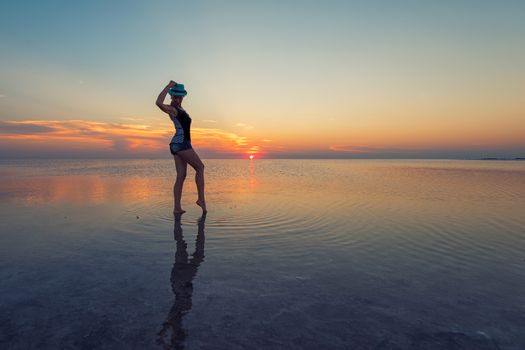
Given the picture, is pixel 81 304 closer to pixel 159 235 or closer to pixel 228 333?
pixel 228 333

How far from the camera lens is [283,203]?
1006 cm

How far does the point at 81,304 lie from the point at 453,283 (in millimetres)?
4299

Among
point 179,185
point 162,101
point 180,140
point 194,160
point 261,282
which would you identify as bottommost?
point 261,282

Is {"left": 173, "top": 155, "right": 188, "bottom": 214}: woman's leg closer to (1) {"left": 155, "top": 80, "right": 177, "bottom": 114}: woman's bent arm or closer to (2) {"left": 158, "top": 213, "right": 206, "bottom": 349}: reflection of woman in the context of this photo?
(1) {"left": 155, "top": 80, "right": 177, "bottom": 114}: woman's bent arm

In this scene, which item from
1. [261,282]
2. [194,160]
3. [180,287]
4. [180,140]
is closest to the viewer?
[180,287]

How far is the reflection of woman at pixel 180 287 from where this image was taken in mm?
2533

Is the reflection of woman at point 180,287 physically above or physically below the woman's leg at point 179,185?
below

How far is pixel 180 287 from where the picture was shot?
3502 millimetres

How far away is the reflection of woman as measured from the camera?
8.31ft

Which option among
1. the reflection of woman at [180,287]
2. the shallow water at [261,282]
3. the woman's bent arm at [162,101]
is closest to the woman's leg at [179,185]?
the shallow water at [261,282]

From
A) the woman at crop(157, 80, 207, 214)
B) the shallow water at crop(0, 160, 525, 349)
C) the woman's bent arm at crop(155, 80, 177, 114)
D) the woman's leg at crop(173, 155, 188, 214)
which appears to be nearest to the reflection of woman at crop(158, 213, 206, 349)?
the shallow water at crop(0, 160, 525, 349)

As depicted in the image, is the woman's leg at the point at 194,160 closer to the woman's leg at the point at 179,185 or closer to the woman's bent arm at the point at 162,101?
the woman's leg at the point at 179,185

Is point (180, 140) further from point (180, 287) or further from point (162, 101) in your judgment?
point (180, 287)

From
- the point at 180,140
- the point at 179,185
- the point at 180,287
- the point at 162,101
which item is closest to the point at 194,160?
the point at 180,140
